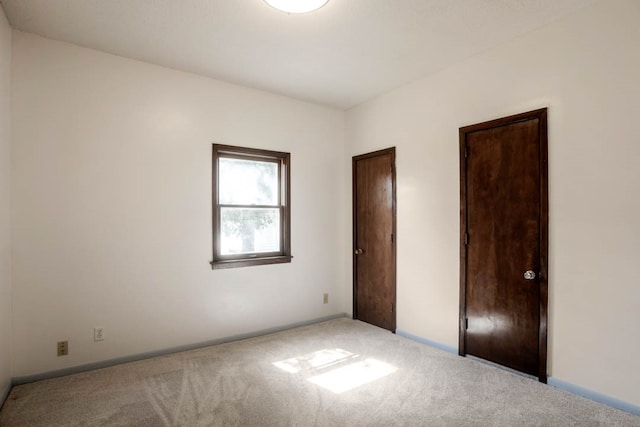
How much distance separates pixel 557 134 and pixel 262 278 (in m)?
3.14

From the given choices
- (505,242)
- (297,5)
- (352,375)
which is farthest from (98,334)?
(505,242)

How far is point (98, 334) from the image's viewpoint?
9.85 ft

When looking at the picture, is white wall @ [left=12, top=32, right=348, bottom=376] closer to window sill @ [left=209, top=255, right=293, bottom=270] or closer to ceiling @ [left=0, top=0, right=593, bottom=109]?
window sill @ [left=209, top=255, right=293, bottom=270]

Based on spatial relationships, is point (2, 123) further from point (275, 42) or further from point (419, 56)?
point (419, 56)

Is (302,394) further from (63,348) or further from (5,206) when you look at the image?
(5,206)

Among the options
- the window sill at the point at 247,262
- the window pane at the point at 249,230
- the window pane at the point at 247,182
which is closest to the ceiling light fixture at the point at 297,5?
the window pane at the point at 247,182

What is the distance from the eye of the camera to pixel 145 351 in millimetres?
3217

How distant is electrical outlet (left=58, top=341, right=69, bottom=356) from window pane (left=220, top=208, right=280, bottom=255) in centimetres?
152

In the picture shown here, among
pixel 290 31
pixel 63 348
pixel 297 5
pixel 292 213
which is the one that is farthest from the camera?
pixel 292 213

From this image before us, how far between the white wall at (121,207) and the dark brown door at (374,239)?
3.16ft

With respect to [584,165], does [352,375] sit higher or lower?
lower

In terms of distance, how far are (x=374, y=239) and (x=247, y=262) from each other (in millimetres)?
1573

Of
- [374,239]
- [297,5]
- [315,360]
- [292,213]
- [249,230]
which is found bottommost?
[315,360]

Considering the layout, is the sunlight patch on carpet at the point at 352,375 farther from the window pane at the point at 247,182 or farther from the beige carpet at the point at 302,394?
the window pane at the point at 247,182
